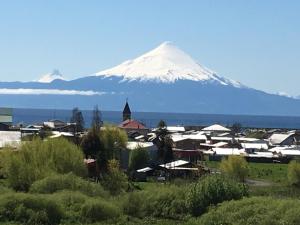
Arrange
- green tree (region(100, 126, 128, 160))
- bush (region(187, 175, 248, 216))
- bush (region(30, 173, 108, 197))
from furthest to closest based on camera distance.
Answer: green tree (region(100, 126, 128, 160)), bush (region(30, 173, 108, 197)), bush (region(187, 175, 248, 216))

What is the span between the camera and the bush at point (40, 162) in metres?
39.2

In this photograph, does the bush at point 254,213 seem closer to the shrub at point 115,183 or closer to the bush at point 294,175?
the shrub at point 115,183

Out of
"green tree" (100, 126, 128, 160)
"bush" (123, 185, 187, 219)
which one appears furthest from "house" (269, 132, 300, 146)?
"bush" (123, 185, 187, 219)

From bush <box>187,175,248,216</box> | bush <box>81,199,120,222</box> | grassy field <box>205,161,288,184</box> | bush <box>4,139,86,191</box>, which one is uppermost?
bush <box>4,139,86,191</box>

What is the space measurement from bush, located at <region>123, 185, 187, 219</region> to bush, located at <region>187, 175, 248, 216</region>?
2.46 ft

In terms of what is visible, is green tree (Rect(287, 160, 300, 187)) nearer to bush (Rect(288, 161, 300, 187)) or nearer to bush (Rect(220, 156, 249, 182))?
bush (Rect(288, 161, 300, 187))

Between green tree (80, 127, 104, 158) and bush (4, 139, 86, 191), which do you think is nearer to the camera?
bush (4, 139, 86, 191)

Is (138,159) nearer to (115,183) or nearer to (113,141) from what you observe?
(113,141)

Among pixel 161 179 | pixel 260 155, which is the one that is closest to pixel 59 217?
pixel 161 179

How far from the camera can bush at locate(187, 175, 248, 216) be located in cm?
3425

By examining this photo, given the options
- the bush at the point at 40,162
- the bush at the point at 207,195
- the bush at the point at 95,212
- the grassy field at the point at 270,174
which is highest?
the bush at the point at 40,162

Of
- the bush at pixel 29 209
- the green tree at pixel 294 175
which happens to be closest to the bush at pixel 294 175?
the green tree at pixel 294 175

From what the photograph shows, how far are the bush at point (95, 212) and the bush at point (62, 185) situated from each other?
2944 millimetres

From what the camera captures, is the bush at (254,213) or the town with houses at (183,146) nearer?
A: the bush at (254,213)
